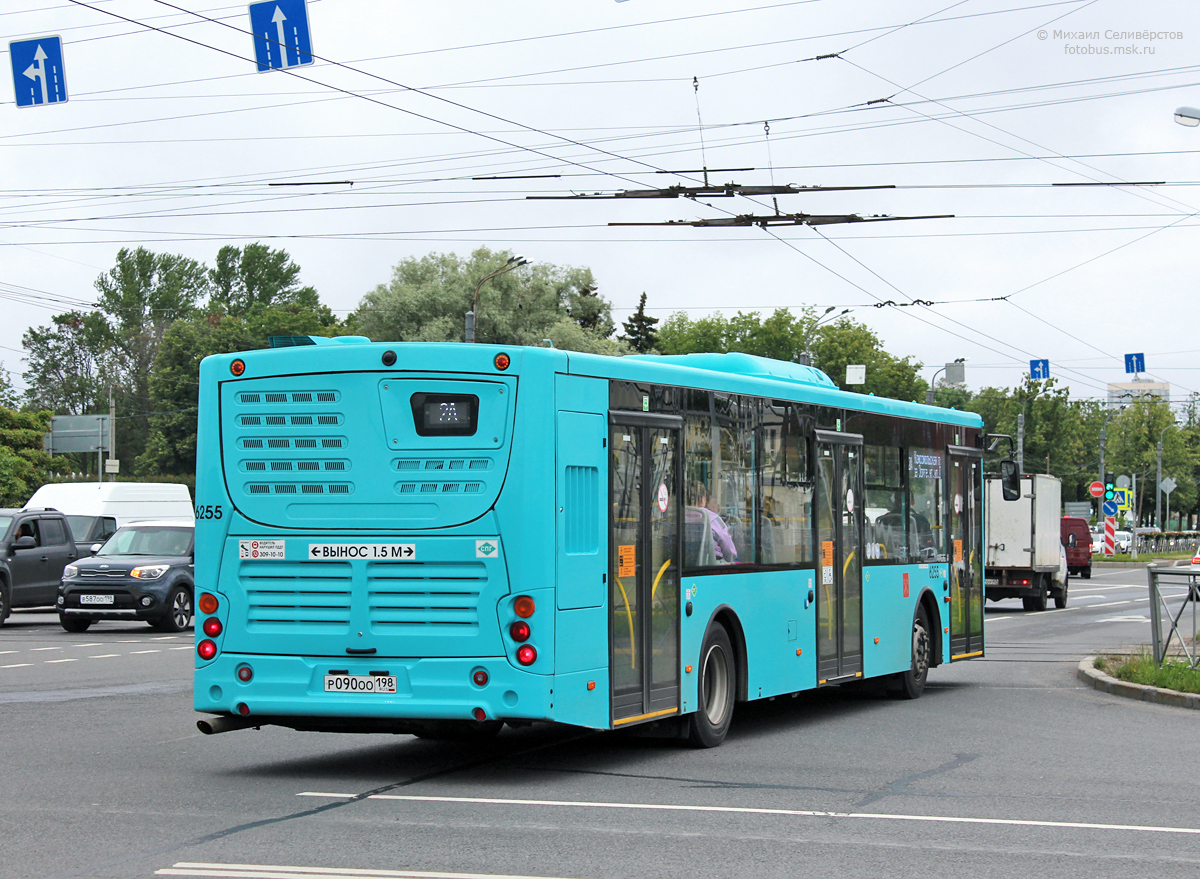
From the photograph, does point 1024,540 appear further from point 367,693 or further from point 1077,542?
point 367,693

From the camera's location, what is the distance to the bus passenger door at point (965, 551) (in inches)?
664

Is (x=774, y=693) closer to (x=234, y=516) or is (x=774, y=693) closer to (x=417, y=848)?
(x=234, y=516)

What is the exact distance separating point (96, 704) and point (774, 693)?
20.4ft

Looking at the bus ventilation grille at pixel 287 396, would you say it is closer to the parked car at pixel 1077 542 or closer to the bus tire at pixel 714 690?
the bus tire at pixel 714 690

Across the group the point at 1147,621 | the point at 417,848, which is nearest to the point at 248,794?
the point at 417,848

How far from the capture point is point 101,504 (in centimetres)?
3228

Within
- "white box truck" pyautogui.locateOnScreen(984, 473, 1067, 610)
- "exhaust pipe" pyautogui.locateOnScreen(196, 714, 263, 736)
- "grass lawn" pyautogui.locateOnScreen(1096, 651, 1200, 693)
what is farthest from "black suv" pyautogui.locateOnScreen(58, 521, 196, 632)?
"white box truck" pyautogui.locateOnScreen(984, 473, 1067, 610)

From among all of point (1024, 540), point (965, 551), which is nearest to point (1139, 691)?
point (965, 551)

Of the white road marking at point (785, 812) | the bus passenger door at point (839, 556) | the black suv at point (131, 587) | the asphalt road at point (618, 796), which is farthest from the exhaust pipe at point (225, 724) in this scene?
the black suv at point (131, 587)

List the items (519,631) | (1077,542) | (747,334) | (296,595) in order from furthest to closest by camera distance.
A: (747,334) < (1077,542) < (296,595) < (519,631)

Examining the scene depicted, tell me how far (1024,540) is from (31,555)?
65.2 ft

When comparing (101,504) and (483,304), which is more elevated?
(483,304)

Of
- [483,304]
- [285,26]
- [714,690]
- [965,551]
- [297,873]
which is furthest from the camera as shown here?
[483,304]

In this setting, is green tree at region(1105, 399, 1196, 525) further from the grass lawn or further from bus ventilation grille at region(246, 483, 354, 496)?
bus ventilation grille at region(246, 483, 354, 496)
